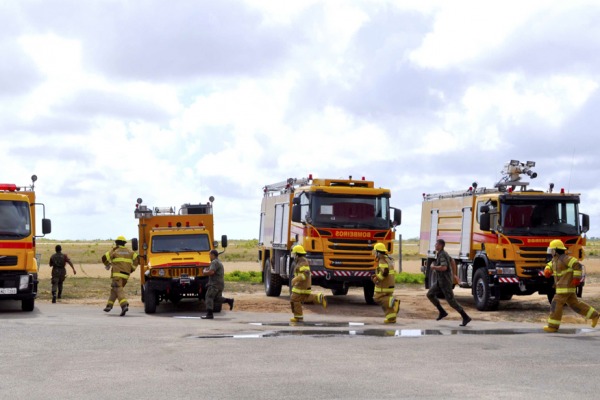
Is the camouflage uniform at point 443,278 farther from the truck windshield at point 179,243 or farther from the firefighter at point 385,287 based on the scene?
the truck windshield at point 179,243

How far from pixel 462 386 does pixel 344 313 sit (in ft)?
41.8

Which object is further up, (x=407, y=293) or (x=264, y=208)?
(x=264, y=208)

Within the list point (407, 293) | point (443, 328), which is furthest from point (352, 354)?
point (407, 293)

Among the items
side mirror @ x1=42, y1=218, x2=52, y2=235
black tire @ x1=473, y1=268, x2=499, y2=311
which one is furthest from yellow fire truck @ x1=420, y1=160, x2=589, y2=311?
side mirror @ x1=42, y1=218, x2=52, y2=235

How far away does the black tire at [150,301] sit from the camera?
893 inches

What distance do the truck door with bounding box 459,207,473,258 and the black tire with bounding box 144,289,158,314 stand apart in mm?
8784

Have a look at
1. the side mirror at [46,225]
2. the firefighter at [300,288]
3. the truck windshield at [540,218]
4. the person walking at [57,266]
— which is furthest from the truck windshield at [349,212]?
the person walking at [57,266]

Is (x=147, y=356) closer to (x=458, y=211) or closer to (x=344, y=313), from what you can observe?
(x=344, y=313)

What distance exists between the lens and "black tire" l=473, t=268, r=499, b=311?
24.1m

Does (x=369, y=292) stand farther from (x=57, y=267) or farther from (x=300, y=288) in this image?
(x=57, y=267)

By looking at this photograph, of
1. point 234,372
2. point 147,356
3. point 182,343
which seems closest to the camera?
point 234,372

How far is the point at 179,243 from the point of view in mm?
24250

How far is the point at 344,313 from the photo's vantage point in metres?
23.7

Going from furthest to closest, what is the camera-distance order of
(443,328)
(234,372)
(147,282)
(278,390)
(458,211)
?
(458,211) < (147,282) < (443,328) < (234,372) < (278,390)
